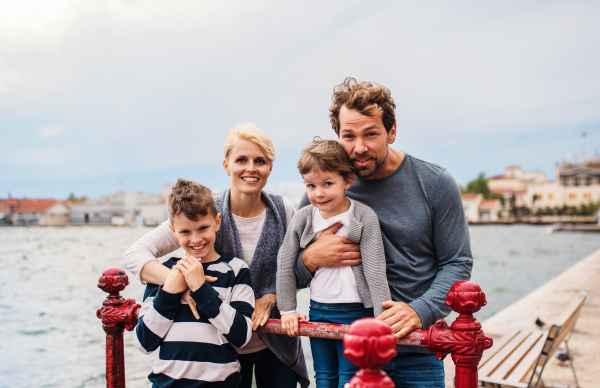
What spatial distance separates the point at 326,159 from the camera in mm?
2189

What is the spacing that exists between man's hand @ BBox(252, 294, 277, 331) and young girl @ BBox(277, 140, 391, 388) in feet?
0.30

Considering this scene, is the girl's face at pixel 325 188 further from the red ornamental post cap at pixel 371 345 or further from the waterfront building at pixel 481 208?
the waterfront building at pixel 481 208

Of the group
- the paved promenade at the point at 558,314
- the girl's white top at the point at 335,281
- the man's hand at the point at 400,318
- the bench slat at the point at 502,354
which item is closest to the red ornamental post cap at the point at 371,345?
the man's hand at the point at 400,318

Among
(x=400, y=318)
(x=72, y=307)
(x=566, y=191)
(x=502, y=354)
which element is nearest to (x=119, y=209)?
(x=72, y=307)

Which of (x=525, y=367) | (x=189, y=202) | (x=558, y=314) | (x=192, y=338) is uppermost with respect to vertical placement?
(x=189, y=202)

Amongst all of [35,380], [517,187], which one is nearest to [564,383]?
[35,380]

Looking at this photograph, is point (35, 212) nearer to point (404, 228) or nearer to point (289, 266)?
point (289, 266)

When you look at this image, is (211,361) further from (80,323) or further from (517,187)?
(517,187)

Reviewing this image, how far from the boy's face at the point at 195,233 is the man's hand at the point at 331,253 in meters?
0.50

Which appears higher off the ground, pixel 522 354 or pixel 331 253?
pixel 331 253

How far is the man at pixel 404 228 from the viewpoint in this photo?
2.21m

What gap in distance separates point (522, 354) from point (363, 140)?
144 inches

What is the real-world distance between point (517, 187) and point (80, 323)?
11964 centimetres

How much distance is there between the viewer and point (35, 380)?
11.5 meters
